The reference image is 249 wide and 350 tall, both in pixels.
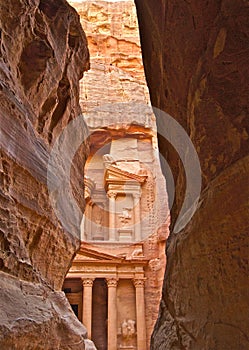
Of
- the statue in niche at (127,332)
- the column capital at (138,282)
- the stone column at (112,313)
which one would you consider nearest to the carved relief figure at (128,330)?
the statue in niche at (127,332)

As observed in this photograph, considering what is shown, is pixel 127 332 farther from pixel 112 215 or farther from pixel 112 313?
pixel 112 215

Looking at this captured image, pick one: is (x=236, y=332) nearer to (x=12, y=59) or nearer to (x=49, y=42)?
(x=12, y=59)

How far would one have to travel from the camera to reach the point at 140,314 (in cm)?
1538

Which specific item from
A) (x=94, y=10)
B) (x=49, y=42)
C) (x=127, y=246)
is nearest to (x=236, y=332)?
(x=49, y=42)

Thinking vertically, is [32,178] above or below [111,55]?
below

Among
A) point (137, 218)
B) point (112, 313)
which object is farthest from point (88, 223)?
point (112, 313)

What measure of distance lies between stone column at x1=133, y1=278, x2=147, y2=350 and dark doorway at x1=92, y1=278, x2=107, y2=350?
5.33 ft

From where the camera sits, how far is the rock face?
1.73 m

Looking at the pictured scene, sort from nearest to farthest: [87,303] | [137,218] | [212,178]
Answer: [212,178] < [87,303] < [137,218]

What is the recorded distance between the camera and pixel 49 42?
4.54 metres

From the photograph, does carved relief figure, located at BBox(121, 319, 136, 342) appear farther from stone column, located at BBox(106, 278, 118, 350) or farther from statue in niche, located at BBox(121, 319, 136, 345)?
stone column, located at BBox(106, 278, 118, 350)

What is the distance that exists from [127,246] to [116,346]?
436 centimetres

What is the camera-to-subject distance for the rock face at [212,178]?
173 centimetres

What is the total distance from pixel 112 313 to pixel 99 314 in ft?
4.21
